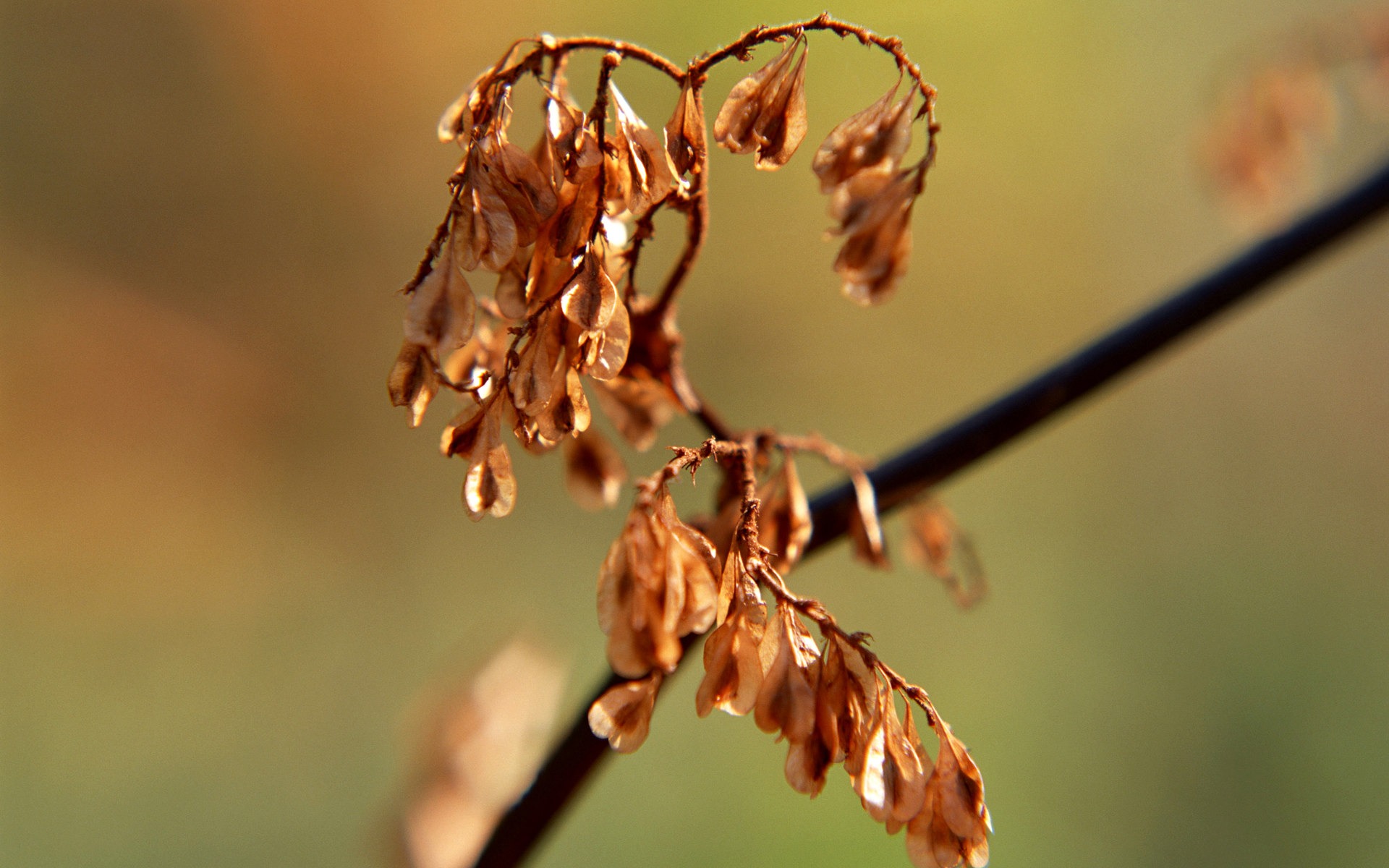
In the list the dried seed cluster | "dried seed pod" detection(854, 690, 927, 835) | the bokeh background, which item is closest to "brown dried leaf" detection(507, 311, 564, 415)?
the dried seed cluster

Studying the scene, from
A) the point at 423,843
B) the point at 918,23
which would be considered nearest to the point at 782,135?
the point at 423,843

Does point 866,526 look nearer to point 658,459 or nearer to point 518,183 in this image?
point 518,183

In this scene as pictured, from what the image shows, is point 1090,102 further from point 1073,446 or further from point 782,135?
point 782,135

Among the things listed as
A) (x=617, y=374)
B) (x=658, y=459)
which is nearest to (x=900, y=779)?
(x=617, y=374)

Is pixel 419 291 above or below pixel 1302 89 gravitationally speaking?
below

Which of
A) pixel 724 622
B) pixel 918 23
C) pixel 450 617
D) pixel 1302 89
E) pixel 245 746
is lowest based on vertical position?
pixel 245 746

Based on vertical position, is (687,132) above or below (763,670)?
above
